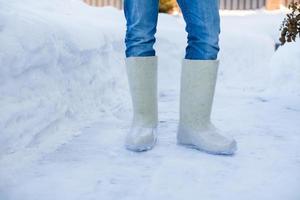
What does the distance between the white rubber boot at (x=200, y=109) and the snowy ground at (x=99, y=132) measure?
61 mm

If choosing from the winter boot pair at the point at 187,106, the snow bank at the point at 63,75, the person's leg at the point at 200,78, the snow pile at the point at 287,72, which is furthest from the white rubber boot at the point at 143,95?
the snow pile at the point at 287,72

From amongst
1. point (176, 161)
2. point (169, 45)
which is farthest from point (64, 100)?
point (169, 45)

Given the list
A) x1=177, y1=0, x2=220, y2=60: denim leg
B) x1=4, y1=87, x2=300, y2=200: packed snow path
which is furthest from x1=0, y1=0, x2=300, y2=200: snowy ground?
x1=177, y1=0, x2=220, y2=60: denim leg

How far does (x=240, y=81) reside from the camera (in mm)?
4340

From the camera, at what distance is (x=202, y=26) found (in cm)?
169

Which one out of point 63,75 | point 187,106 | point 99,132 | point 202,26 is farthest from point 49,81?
point 202,26

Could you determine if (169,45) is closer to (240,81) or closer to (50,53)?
(240,81)

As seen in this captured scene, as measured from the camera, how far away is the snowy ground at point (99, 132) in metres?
1.37

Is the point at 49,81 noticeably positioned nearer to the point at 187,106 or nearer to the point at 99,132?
the point at 99,132

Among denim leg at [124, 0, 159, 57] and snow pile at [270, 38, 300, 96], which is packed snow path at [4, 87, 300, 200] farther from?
snow pile at [270, 38, 300, 96]

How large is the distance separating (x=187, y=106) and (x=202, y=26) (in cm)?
34

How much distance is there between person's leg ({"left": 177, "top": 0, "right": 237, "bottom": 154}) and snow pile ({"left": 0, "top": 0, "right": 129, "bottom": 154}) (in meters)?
0.57

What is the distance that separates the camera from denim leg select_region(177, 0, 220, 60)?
1.69 metres

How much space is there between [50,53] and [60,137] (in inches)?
17.5
